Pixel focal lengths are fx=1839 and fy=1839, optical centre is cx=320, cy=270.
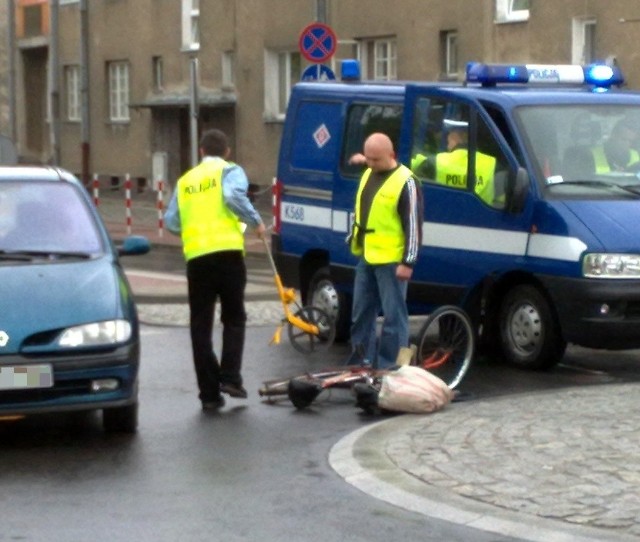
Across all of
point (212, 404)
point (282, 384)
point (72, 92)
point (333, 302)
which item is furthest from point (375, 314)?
point (72, 92)

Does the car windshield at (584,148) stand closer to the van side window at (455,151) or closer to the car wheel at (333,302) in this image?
the van side window at (455,151)

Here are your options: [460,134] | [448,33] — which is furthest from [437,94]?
[448,33]

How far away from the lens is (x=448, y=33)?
34.2m

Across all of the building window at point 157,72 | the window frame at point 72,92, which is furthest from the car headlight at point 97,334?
the window frame at point 72,92

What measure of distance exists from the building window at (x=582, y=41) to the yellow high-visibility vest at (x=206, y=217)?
1929cm

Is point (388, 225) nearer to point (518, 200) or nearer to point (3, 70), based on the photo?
point (518, 200)

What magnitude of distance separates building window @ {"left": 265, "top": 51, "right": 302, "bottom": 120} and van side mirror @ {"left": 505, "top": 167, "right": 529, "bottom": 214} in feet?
87.9

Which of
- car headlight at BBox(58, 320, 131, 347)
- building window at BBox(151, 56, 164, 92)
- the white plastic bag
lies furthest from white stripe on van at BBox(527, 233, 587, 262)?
building window at BBox(151, 56, 164, 92)

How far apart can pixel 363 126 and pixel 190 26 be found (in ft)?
96.8

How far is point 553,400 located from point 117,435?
8.78 ft

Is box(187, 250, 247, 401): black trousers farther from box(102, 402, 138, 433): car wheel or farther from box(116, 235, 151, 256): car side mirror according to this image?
box(102, 402, 138, 433): car wheel

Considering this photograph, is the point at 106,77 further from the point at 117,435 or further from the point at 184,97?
the point at 117,435

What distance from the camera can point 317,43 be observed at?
971 inches

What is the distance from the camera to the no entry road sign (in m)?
24.5
